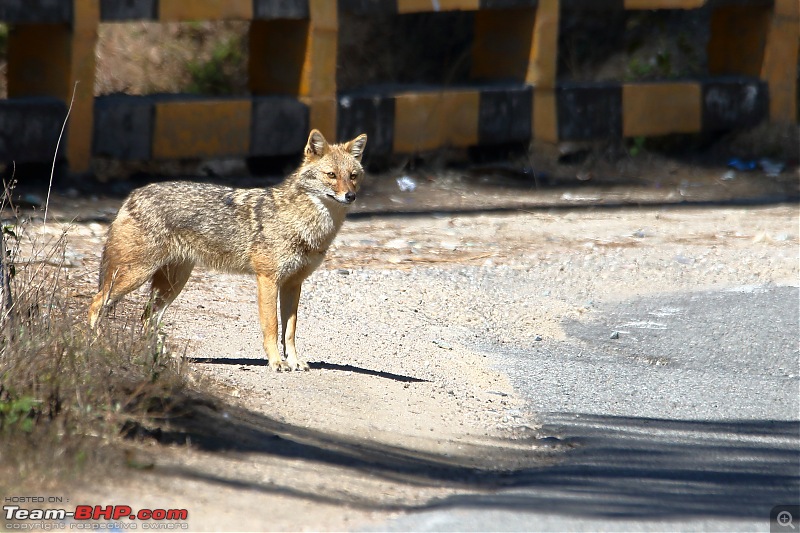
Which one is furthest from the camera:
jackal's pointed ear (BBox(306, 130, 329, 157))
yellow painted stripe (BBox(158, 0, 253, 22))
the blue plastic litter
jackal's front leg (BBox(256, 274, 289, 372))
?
the blue plastic litter

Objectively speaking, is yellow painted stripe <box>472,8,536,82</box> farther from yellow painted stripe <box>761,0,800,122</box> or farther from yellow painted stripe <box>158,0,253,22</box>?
yellow painted stripe <box>761,0,800,122</box>

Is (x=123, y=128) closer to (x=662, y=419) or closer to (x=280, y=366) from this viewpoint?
(x=280, y=366)

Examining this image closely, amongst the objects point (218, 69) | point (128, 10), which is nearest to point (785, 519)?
point (128, 10)

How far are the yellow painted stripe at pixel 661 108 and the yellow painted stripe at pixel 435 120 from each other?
2297 millimetres

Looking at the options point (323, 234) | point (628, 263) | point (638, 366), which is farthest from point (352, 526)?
point (628, 263)

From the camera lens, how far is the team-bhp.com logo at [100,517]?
157 inches

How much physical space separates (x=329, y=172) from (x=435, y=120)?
6.63 meters

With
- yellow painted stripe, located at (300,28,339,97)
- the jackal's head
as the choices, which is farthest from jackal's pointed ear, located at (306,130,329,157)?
yellow painted stripe, located at (300,28,339,97)

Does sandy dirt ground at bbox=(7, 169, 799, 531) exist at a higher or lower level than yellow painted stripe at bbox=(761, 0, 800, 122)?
lower

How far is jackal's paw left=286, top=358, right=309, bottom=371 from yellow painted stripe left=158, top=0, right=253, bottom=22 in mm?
5985

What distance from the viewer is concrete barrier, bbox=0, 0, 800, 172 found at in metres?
11.4

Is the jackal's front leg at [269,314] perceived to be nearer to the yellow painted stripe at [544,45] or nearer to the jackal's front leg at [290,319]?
the jackal's front leg at [290,319]

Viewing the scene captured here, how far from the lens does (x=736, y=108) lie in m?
15.5

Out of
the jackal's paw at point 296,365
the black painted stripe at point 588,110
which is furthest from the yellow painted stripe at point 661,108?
the jackal's paw at point 296,365
